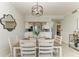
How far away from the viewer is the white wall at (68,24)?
6.89m

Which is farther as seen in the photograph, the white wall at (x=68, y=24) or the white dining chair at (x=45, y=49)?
the white wall at (x=68, y=24)

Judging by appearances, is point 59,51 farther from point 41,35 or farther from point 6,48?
point 41,35

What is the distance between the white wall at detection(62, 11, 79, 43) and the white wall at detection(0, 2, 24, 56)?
7.39ft

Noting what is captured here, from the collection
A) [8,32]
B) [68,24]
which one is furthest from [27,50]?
[68,24]

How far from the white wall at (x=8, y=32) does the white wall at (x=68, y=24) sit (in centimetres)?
225

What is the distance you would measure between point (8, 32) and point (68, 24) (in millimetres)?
3566

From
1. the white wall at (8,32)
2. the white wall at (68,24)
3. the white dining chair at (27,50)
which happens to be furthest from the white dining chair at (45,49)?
the white wall at (68,24)

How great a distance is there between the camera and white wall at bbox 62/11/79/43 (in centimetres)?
689

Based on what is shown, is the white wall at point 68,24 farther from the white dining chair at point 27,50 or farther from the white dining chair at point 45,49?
the white dining chair at point 27,50

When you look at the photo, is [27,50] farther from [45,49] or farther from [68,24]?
[68,24]

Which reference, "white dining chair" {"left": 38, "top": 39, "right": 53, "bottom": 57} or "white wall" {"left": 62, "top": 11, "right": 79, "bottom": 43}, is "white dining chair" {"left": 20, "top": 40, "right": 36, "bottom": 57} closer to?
"white dining chair" {"left": 38, "top": 39, "right": 53, "bottom": 57}

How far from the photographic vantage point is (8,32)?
4.95m

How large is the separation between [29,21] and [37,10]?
1.86 m

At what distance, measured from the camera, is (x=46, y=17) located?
6.26 meters
